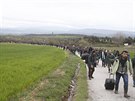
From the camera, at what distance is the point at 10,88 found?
11289mm

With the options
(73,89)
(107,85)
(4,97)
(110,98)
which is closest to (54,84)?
(73,89)

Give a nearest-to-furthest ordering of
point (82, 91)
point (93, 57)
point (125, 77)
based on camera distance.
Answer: point (125, 77)
point (82, 91)
point (93, 57)

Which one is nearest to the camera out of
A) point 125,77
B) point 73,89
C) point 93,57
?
point 125,77

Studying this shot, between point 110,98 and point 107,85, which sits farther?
point 107,85

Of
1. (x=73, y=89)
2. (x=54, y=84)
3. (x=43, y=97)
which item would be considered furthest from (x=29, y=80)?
(x=43, y=97)

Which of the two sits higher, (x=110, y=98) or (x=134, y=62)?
(x=134, y=62)

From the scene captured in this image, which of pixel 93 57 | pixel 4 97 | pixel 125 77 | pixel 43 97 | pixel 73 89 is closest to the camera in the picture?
pixel 4 97

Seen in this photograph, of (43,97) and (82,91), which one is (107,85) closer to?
(82,91)

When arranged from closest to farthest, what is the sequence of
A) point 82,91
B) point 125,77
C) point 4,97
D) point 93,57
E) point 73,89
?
point 4,97 → point 125,77 → point 82,91 → point 73,89 → point 93,57

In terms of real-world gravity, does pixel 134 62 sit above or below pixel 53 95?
above

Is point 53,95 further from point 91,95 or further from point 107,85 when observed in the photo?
point 107,85

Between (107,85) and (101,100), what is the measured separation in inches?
87.9

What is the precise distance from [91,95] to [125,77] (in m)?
1.42

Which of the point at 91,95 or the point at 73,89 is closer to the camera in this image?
the point at 91,95
